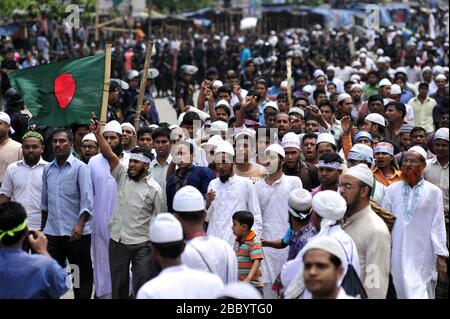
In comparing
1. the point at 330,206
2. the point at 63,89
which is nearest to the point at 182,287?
the point at 330,206

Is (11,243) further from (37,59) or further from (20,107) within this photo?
(37,59)

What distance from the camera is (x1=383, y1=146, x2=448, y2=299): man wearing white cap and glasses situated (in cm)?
766

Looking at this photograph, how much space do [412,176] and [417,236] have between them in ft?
1.50

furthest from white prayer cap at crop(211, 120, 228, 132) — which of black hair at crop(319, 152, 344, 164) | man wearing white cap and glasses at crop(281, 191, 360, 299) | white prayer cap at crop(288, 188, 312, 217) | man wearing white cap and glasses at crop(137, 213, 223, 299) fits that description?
→ man wearing white cap and glasses at crop(137, 213, 223, 299)

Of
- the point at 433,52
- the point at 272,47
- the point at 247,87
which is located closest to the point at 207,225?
the point at 247,87

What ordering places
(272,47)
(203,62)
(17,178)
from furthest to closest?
(203,62), (272,47), (17,178)

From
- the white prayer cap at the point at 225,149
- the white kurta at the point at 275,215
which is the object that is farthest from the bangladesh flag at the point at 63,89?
the white kurta at the point at 275,215

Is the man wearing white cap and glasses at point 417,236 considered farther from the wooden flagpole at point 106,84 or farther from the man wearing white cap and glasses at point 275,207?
the wooden flagpole at point 106,84

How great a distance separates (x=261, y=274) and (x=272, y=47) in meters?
21.4

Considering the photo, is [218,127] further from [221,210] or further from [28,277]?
[28,277]

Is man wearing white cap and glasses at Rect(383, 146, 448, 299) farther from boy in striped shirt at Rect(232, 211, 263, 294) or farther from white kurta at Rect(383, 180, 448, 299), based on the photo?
boy in striped shirt at Rect(232, 211, 263, 294)

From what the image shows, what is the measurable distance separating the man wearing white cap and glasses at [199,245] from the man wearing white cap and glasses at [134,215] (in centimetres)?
213

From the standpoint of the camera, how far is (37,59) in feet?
90.9
